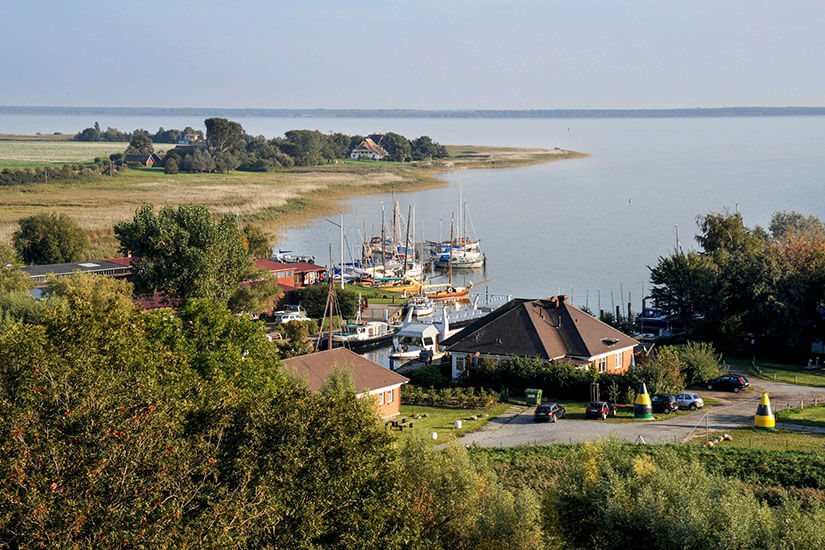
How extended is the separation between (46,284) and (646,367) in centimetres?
3642

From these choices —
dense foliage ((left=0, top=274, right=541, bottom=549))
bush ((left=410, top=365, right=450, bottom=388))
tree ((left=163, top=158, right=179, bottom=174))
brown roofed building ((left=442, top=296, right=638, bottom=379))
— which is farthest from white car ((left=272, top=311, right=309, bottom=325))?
tree ((left=163, top=158, right=179, bottom=174))

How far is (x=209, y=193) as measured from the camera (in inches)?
5074

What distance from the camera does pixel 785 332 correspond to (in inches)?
1975

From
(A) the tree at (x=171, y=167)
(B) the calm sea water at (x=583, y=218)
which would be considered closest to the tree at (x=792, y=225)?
(B) the calm sea water at (x=583, y=218)

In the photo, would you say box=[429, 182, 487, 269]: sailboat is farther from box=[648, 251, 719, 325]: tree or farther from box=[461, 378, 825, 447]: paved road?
box=[461, 378, 825, 447]: paved road

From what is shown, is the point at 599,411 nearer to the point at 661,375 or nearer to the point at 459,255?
the point at 661,375

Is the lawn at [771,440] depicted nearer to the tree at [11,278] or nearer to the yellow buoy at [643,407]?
the yellow buoy at [643,407]

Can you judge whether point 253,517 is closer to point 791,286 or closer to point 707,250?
point 791,286

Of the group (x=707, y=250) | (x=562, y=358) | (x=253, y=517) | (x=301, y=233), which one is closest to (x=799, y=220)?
(x=707, y=250)

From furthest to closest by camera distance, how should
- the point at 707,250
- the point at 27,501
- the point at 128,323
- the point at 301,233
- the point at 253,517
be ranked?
the point at 301,233, the point at 707,250, the point at 128,323, the point at 253,517, the point at 27,501

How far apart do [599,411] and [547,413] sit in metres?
2.13

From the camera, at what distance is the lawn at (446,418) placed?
3659 centimetres

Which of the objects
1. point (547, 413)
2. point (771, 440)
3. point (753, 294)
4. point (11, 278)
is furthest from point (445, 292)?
point (771, 440)

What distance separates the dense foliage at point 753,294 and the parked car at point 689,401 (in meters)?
11.9
